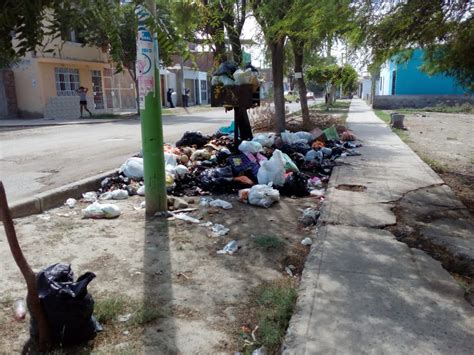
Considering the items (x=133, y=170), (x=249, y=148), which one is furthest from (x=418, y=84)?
(x=133, y=170)

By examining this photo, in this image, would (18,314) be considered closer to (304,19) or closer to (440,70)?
(304,19)

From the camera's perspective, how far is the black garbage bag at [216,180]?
622cm

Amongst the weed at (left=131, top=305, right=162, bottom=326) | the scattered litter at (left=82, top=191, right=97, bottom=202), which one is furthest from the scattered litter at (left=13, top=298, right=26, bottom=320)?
the scattered litter at (left=82, top=191, right=97, bottom=202)

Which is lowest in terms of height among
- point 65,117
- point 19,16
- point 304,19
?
point 65,117

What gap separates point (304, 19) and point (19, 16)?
5104 mm

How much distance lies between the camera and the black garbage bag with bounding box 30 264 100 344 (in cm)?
248

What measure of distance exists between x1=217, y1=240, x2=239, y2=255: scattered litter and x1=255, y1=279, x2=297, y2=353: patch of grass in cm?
72

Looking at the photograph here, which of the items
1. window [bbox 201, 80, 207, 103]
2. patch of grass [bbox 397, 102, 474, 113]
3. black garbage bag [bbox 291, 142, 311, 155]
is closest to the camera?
black garbage bag [bbox 291, 142, 311, 155]

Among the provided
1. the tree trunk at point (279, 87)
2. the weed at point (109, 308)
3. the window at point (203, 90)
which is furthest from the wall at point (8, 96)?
the window at point (203, 90)

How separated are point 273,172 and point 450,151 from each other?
6.69m

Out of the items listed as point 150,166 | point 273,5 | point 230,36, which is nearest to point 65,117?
point 230,36

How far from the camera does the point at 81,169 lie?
7719 millimetres

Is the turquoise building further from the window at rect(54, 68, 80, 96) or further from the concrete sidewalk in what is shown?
the concrete sidewalk

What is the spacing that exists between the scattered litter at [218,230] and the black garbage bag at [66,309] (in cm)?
200
